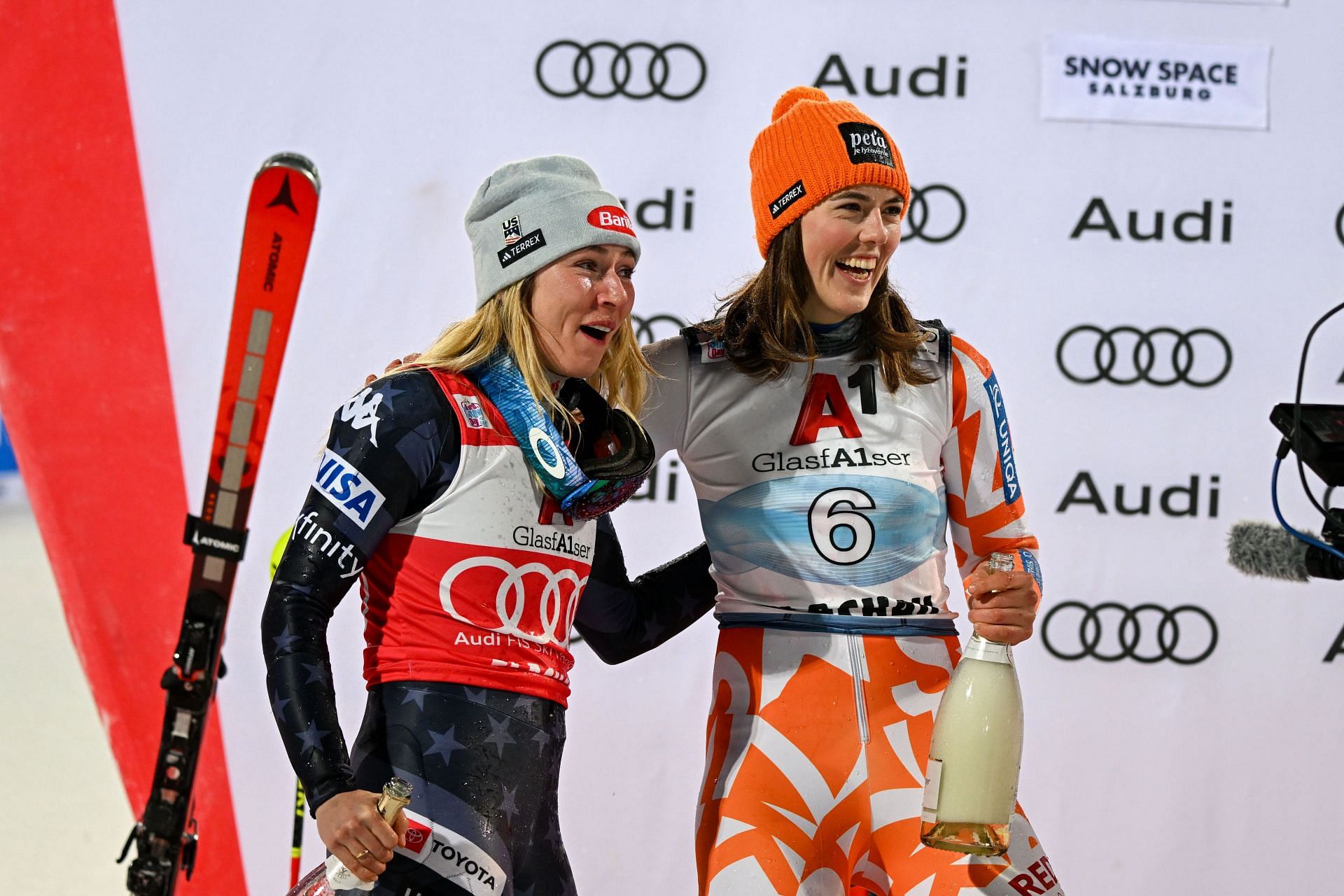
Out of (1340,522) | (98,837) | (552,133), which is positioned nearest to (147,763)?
(98,837)

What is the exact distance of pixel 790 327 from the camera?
206 cm

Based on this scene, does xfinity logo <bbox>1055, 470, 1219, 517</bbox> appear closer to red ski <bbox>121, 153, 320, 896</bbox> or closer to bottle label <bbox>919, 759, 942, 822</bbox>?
bottle label <bbox>919, 759, 942, 822</bbox>

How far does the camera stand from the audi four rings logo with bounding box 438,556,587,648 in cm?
169

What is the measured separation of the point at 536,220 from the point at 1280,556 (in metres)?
1.08

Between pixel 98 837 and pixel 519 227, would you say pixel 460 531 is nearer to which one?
pixel 519 227

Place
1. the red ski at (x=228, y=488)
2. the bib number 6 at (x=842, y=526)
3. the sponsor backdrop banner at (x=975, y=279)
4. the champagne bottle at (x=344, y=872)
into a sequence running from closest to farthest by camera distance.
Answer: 1. the champagne bottle at (x=344, y=872)
2. the bib number 6 at (x=842, y=526)
3. the red ski at (x=228, y=488)
4. the sponsor backdrop banner at (x=975, y=279)

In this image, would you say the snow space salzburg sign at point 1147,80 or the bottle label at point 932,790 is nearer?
the bottle label at point 932,790

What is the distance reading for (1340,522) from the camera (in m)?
1.68

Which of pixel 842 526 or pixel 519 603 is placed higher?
pixel 842 526

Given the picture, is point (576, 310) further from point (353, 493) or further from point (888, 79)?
point (888, 79)

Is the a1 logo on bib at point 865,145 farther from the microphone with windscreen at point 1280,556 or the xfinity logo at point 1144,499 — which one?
the xfinity logo at point 1144,499

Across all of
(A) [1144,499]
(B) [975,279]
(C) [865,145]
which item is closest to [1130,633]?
(A) [1144,499]

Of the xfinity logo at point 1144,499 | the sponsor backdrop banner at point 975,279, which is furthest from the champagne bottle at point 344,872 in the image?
the xfinity logo at point 1144,499

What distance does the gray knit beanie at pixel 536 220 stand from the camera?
1833 mm
